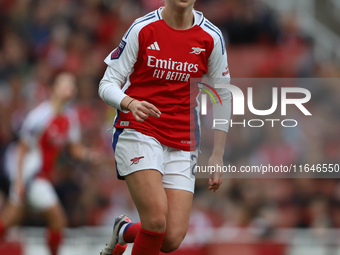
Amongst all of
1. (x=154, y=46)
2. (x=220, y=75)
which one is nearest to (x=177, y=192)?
(x=220, y=75)

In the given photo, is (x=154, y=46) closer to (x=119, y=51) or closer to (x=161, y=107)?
(x=119, y=51)

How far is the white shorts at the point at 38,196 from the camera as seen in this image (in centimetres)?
689

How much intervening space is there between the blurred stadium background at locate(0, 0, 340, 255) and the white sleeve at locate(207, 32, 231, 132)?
289 centimetres

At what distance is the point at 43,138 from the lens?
7020 mm

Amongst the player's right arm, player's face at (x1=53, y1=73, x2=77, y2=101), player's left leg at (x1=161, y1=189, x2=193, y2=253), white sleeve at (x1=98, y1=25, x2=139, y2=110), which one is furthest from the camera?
player's face at (x1=53, y1=73, x2=77, y2=101)

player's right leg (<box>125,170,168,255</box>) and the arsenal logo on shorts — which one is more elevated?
the arsenal logo on shorts

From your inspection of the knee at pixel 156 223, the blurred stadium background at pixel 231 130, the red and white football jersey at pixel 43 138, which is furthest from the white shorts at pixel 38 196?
the knee at pixel 156 223

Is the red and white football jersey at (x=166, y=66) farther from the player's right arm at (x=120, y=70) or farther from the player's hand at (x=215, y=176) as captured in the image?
the player's hand at (x=215, y=176)

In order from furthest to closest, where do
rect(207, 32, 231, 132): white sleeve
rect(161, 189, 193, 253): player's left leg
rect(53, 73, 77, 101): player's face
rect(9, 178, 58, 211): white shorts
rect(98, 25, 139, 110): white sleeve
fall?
rect(53, 73, 77, 101): player's face < rect(9, 178, 58, 211): white shorts < rect(207, 32, 231, 132): white sleeve < rect(161, 189, 193, 253): player's left leg < rect(98, 25, 139, 110): white sleeve

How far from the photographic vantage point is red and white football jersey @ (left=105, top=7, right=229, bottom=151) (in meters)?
3.74

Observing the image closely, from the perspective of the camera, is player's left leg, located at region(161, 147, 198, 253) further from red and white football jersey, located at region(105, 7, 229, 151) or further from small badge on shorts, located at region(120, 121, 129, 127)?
small badge on shorts, located at region(120, 121, 129, 127)

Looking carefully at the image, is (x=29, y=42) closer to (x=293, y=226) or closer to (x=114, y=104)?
(x=293, y=226)

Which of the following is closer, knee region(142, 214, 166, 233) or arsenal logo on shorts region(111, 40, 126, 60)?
knee region(142, 214, 166, 233)

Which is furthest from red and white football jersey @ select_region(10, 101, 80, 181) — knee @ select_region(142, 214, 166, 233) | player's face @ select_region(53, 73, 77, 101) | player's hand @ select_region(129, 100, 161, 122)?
player's hand @ select_region(129, 100, 161, 122)
